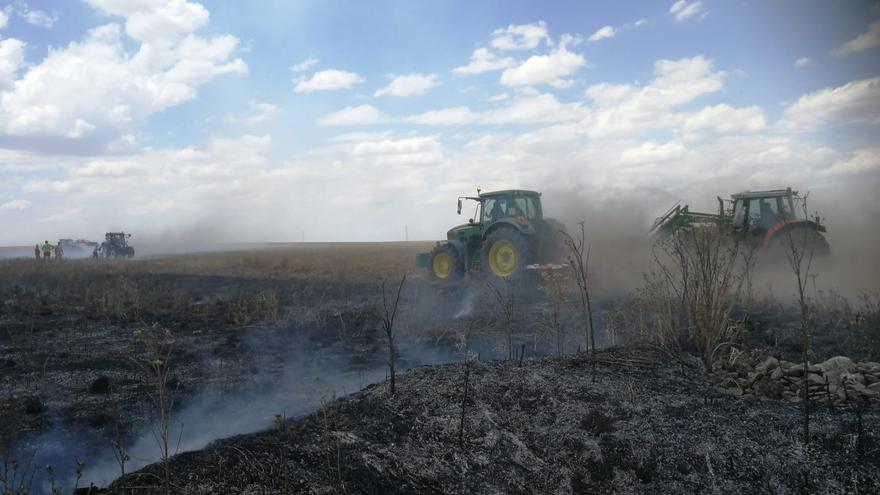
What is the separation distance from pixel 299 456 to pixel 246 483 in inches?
14.9

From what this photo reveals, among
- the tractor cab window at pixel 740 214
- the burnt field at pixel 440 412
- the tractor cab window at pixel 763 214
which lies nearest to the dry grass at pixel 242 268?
the burnt field at pixel 440 412

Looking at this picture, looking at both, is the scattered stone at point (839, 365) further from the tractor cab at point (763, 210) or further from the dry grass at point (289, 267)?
the dry grass at point (289, 267)

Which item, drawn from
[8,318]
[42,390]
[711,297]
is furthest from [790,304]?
[8,318]

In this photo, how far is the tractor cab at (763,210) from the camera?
12.0 metres

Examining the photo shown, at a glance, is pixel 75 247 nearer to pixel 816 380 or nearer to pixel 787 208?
pixel 787 208

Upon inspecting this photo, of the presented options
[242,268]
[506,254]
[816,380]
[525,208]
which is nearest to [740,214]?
[525,208]

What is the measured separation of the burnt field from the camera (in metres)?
3.36

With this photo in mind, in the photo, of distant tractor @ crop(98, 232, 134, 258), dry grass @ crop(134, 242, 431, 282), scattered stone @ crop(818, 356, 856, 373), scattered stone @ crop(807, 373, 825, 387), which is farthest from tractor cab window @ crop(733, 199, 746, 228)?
distant tractor @ crop(98, 232, 134, 258)

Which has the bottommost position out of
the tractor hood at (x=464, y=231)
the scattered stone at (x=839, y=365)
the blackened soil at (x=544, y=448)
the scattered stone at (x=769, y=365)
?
the blackened soil at (x=544, y=448)

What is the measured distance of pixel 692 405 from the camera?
13.6ft

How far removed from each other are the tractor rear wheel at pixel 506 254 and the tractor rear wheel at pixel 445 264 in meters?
1.12

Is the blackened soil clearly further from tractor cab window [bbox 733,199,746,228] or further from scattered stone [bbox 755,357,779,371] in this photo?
tractor cab window [bbox 733,199,746,228]

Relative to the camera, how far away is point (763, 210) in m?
12.1

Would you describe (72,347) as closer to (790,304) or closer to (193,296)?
(193,296)
